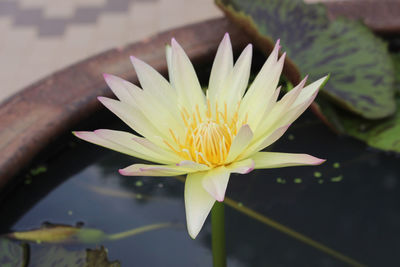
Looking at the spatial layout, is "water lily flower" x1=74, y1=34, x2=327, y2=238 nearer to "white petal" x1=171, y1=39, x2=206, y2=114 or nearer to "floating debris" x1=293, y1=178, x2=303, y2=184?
"white petal" x1=171, y1=39, x2=206, y2=114

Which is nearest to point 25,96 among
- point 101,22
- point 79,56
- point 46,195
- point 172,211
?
point 46,195

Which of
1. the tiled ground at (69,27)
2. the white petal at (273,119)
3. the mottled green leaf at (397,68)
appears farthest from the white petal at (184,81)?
the tiled ground at (69,27)

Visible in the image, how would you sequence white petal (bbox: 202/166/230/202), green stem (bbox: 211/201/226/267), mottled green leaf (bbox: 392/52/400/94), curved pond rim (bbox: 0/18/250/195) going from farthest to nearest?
mottled green leaf (bbox: 392/52/400/94)
curved pond rim (bbox: 0/18/250/195)
green stem (bbox: 211/201/226/267)
white petal (bbox: 202/166/230/202)

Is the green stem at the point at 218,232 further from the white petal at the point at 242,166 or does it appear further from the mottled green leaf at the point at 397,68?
the mottled green leaf at the point at 397,68

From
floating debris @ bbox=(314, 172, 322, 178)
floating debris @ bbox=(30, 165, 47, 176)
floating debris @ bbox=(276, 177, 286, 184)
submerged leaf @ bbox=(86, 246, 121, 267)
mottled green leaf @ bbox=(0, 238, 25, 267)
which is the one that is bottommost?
floating debris @ bbox=(314, 172, 322, 178)

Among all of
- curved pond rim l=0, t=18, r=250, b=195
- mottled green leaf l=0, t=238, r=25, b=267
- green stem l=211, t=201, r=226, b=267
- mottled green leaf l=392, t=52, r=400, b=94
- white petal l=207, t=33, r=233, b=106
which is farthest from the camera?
mottled green leaf l=392, t=52, r=400, b=94

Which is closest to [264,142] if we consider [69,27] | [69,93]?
[69,93]

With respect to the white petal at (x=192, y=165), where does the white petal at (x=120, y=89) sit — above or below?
above

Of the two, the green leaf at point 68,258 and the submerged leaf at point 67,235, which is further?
the submerged leaf at point 67,235

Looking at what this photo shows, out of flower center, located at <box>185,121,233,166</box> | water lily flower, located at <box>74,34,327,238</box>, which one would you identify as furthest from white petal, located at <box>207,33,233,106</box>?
flower center, located at <box>185,121,233,166</box>
